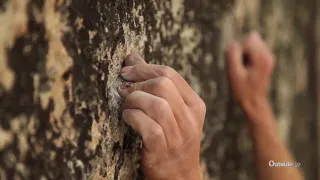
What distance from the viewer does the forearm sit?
1022 millimetres

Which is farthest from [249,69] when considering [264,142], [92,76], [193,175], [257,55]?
[92,76]

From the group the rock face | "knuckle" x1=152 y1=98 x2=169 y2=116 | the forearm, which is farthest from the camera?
the forearm

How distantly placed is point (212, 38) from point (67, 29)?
0.52 m

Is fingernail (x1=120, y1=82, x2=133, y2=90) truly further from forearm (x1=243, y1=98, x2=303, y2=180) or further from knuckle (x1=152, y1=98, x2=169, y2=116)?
forearm (x1=243, y1=98, x2=303, y2=180)

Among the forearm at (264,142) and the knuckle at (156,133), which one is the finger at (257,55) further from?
the knuckle at (156,133)

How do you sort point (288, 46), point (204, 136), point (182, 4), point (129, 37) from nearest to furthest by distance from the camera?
point (129, 37) < point (182, 4) < point (204, 136) < point (288, 46)

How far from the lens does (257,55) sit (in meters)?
1.10

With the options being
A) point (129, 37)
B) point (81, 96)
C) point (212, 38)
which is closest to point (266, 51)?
point (212, 38)

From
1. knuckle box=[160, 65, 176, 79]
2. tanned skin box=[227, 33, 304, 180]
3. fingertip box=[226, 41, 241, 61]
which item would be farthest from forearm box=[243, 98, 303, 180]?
knuckle box=[160, 65, 176, 79]

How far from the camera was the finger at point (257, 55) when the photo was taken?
1.09 m

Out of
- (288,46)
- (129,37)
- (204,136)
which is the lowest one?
(204,136)

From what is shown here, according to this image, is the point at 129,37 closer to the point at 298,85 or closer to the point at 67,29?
the point at 67,29

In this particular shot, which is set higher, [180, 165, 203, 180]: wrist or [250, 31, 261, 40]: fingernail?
[250, 31, 261, 40]: fingernail

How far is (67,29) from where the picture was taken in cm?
50
